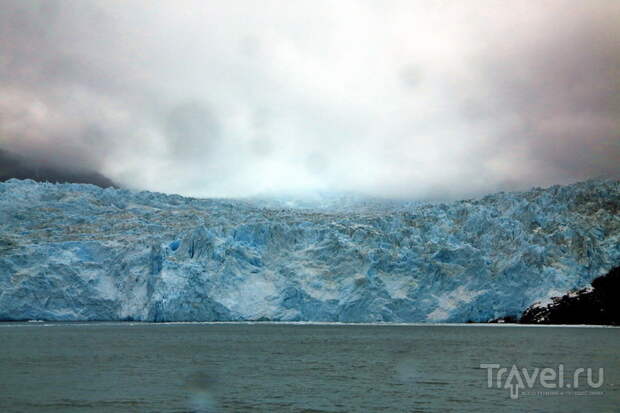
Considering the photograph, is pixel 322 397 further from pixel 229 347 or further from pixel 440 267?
pixel 440 267

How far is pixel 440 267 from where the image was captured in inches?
3684

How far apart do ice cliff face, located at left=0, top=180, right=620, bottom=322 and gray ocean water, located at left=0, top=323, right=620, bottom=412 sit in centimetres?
2694

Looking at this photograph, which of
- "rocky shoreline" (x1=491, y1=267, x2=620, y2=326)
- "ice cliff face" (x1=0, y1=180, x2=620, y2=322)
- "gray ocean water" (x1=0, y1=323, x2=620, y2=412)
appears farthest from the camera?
"ice cliff face" (x1=0, y1=180, x2=620, y2=322)

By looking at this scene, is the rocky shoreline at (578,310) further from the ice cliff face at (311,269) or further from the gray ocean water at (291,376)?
the gray ocean water at (291,376)

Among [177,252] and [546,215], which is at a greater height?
[546,215]

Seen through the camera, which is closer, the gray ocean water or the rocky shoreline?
the gray ocean water

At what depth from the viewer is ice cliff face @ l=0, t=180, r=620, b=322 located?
92.4m

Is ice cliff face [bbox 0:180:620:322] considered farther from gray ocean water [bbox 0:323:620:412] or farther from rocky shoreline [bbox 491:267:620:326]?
gray ocean water [bbox 0:323:620:412]

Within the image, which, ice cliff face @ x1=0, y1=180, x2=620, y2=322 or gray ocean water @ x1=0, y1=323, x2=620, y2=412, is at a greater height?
ice cliff face @ x1=0, y1=180, x2=620, y2=322

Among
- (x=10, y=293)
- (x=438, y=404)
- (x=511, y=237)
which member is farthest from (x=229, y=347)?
(x=511, y=237)

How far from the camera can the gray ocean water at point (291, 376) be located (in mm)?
27938

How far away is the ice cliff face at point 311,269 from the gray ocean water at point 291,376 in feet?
88.4

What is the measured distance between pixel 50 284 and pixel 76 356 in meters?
47.7

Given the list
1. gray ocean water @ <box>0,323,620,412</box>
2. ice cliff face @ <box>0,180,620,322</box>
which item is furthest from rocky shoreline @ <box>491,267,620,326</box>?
gray ocean water @ <box>0,323,620,412</box>
